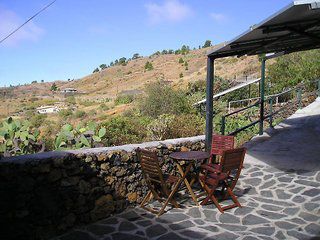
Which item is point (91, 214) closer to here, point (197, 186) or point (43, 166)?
point (43, 166)

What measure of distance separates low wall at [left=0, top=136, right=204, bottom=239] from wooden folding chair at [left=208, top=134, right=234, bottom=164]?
1442 millimetres

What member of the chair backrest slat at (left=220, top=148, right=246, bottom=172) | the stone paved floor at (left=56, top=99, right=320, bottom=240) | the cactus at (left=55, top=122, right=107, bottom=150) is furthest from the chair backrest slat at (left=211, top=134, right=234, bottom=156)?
the cactus at (left=55, top=122, right=107, bottom=150)

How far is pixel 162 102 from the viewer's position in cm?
1667

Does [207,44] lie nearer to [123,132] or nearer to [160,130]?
[160,130]

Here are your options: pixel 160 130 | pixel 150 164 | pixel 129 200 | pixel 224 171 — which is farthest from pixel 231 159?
pixel 160 130

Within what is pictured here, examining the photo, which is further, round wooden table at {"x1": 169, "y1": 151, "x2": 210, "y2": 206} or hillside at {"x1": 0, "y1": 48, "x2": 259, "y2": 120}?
hillside at {"x1": 0, "y1": 48, "x2": 259, "y2": 120}

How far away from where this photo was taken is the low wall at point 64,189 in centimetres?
412

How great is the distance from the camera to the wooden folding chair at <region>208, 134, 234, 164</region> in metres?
6.45

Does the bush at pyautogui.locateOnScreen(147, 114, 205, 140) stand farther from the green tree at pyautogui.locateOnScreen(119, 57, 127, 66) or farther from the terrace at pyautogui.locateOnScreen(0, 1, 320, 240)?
the green tree at pyautogui.locateOnScreen(119, 57, 127, 66)

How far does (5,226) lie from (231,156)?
3.20 m

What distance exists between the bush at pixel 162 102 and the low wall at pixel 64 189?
1017 centimetres

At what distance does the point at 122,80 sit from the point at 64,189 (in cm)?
5827

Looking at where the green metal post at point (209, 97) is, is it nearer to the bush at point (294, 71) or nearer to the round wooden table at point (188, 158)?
the round wooden table at point (188, 158)

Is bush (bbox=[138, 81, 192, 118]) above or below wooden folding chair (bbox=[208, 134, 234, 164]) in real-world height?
above
